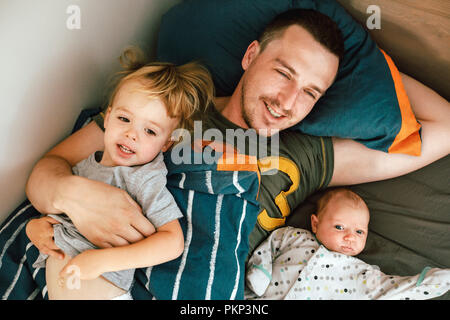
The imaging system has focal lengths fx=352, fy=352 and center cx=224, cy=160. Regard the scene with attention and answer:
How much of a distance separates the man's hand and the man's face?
52 centimetres

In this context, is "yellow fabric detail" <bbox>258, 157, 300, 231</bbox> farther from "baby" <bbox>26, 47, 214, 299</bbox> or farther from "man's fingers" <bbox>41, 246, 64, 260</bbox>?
"man's fingers" <bbox>41, 246, 64, 260</bbox>

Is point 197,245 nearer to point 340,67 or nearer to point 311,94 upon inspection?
point 311,94

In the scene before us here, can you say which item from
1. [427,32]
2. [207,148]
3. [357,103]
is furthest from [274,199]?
[427,32]

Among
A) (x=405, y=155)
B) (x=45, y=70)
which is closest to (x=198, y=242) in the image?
(x=45, y=70)

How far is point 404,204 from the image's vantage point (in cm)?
125

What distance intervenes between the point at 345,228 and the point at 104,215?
761 mm

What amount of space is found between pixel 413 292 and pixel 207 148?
741mm

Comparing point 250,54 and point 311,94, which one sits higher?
point 250,54

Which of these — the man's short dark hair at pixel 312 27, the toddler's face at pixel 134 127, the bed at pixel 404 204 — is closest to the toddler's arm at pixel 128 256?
the bed at pixel 404 204

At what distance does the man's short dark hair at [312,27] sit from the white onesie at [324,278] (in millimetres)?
673

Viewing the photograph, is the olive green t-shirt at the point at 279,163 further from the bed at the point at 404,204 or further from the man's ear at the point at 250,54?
the man's ear at the point at 250,54

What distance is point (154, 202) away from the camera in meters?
0.96

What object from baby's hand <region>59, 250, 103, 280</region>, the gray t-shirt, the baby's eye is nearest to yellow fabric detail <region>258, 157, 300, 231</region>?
the baby's eye

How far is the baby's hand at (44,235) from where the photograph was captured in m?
0.92
